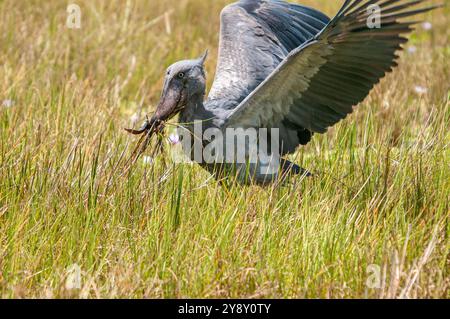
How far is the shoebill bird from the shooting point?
4.88 metres

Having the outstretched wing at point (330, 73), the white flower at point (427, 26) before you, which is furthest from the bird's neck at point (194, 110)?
the white flower at point (427, 26)

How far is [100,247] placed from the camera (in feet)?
14.1

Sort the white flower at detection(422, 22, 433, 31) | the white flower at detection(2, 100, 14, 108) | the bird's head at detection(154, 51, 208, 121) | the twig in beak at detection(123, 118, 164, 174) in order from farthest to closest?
the white flower at detection(422, 22, 433, 31), the white flower at detection(2, 100, 14, 108), the bird's head at detection(154, 51, 208, 121), the twig in beak at detection(123, 118, 164, 174)

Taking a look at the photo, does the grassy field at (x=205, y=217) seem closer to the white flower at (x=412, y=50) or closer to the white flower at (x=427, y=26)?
the white flower at (x=412, y=50)

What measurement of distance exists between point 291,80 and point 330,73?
22 centimetres

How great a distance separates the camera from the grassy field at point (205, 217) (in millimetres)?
3982

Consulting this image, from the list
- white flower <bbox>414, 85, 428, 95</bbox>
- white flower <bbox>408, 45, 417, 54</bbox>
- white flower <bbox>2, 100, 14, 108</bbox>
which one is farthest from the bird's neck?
white flower <bbox>408, 45, 417, 54</bbox>

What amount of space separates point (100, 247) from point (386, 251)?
51.4 inches

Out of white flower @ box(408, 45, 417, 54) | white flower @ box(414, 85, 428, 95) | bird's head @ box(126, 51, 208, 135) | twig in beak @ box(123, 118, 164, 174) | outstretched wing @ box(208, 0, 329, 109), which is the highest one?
white flower @ box(408, 45, 417, 54)

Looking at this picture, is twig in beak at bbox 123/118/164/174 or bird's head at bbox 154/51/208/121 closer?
twig in beak at bbox 123/118/164/174

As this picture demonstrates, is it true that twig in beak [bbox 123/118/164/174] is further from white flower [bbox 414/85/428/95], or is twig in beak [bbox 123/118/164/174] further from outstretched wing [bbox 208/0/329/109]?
white flower [bbox 414/85/428/95]

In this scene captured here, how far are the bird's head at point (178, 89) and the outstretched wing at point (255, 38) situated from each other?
44 cm

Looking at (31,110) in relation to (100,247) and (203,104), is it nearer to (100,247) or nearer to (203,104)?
(203,104)

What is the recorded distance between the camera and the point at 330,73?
520 cm
